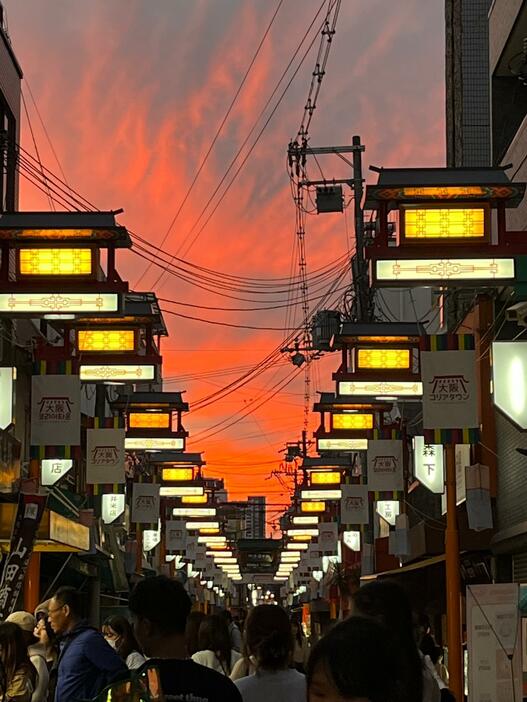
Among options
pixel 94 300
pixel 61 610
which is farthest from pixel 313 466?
pixel 61 610

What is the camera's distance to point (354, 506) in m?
39.7

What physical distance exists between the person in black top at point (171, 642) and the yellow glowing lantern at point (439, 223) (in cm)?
1121

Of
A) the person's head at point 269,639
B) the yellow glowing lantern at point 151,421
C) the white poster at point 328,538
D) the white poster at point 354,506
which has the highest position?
the yellow glowing lantern at point 151,421

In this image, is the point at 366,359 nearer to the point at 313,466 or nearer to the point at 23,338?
the point at 23,338

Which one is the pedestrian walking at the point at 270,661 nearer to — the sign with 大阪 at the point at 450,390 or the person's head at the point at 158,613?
the person's head at the point at 158,613

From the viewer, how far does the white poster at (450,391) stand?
1950 centimetres

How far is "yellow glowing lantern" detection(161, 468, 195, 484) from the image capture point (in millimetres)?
45281

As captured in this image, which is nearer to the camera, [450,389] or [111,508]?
[450,389]

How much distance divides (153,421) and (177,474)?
507 inches

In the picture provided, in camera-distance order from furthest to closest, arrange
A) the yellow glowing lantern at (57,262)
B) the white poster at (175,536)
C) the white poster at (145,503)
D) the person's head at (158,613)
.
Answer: the white poster at (175,536) → the white poster at (145,503) → the yellow glowing lantern at (57,262) → the person's head at (158,613)

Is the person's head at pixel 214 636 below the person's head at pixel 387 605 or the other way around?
below

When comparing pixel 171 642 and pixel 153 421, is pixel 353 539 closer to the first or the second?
pixel 153 421

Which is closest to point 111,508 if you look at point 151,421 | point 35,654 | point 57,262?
point 151,421

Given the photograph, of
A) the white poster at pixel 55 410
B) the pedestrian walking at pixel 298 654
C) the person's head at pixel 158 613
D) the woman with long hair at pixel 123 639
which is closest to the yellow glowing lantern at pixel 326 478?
the white poster at pixel 55 410
